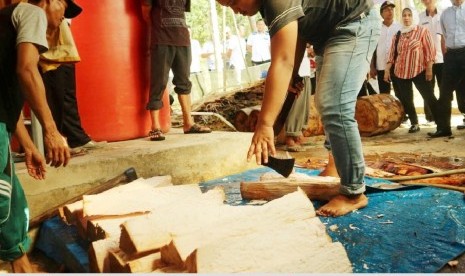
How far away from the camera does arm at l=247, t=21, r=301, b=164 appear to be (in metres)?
1.78

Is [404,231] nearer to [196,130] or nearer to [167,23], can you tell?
[196,130]

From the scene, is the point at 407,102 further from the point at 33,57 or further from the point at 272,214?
the point at 33,57

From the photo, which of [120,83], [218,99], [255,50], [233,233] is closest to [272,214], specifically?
[233,233]

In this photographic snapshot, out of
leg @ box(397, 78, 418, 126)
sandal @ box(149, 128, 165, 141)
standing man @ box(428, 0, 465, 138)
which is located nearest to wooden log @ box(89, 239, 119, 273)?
sandal @ box(149, 128, 165, 141)

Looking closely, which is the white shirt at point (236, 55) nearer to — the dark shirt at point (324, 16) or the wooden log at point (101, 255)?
the dark shirt at point (324, 16)

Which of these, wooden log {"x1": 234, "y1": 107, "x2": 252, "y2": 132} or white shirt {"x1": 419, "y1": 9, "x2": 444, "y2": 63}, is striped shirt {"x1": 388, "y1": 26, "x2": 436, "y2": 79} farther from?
wooden log {"x1": 234, "y1": 107, "x2": 252, "y2": 132}

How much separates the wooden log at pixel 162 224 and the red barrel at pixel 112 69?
6.63 ft

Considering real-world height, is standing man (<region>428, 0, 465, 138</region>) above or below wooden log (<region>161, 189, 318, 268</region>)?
above

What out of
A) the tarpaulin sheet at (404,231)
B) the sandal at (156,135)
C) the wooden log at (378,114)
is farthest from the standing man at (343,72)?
the wooden log at (378,114)

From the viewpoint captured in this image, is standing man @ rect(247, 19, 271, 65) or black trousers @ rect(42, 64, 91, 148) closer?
black trousers @ rect(42, 64, 91, 148)

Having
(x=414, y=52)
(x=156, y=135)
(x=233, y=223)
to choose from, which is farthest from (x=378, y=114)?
(x=233, y=223)

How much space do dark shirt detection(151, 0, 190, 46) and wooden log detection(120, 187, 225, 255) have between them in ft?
7.27

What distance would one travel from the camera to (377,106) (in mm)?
6906

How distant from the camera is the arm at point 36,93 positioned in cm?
181
